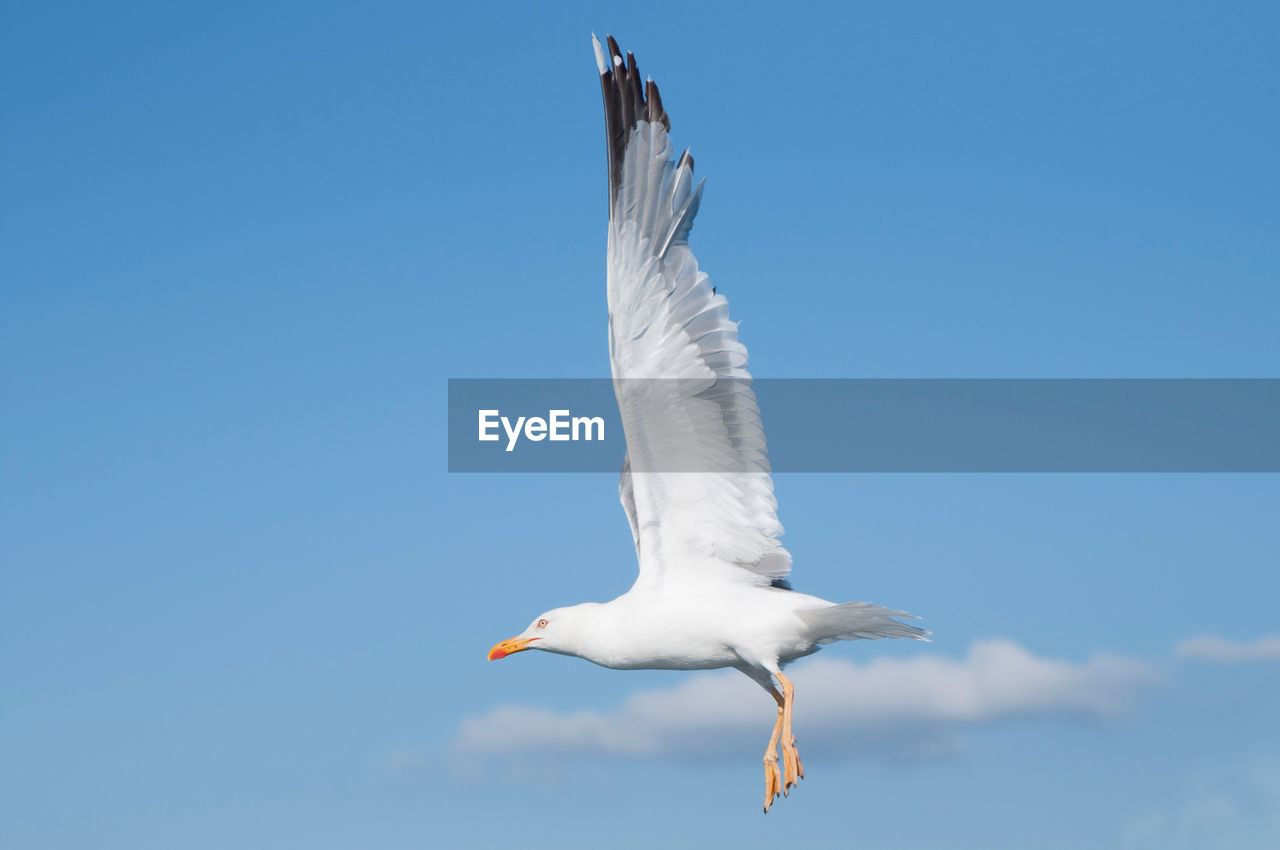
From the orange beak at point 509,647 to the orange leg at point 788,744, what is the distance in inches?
96.9

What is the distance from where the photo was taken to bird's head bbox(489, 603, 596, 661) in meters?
12.3

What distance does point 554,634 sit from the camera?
489 inches

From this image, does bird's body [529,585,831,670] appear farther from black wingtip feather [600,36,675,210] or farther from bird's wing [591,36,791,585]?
black wingtip feather [600,36,675,210]

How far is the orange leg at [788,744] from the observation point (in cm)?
1102

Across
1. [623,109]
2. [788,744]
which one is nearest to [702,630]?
[788,744]

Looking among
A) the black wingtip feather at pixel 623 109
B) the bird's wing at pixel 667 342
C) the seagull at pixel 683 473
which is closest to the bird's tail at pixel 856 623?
the seagull at pixel 683 473

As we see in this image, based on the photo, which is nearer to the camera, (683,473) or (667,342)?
(667,342)

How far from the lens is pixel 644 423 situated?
1172 centimetres

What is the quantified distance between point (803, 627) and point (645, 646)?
137 cm

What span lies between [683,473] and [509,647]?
238 centimetres

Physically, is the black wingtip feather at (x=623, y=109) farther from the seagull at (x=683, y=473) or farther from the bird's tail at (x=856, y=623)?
the bird's tail at (x=856, y=623)

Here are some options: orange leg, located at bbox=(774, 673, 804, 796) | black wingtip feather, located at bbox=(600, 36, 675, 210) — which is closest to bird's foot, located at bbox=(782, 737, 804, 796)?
orange leg, located at bbox=(774, 673, 804, 796)

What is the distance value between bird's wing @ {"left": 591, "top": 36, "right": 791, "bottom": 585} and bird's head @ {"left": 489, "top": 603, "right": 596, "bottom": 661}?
125cm

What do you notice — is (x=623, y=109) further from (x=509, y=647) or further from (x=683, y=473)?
(x=509, y=647)
